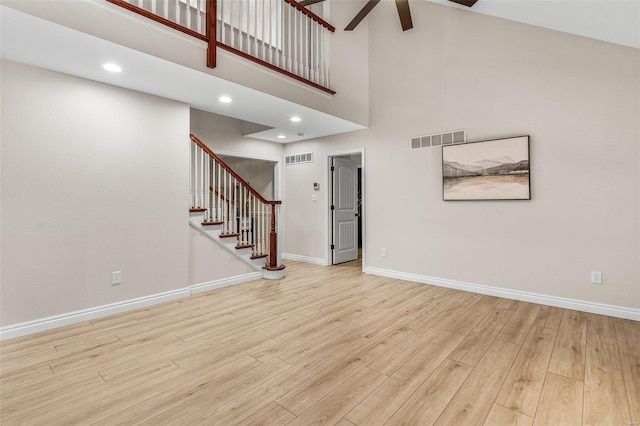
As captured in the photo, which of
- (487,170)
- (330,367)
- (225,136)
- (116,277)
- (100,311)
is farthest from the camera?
(225,136)

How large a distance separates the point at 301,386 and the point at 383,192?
3.51 meters

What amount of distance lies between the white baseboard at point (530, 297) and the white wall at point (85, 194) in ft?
10.9

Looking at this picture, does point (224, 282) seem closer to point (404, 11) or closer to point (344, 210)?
point (344, 210)

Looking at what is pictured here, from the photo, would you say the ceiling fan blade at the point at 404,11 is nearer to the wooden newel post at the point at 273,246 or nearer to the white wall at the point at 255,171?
the wooden newel post at the point at 273,246

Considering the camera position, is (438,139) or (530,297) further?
(438,139)

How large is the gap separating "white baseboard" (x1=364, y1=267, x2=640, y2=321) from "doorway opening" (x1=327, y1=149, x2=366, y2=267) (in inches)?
47.1

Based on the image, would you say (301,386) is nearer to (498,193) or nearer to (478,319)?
(478,319)

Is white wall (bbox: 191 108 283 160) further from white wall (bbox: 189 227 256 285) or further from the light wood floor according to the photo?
the light wood floor

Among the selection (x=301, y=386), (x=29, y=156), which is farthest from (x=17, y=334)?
(x=301, y=386)

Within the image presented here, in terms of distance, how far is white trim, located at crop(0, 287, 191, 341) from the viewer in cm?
272

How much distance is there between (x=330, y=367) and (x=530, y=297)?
2885mm

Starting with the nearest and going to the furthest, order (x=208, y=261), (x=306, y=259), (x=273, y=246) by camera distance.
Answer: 1. (x=208, y=261)
2. (x=273, y=246)
3. (x=306, y=259)

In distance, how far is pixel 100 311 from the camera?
319cm

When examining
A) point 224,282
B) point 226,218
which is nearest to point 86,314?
point 224,282
